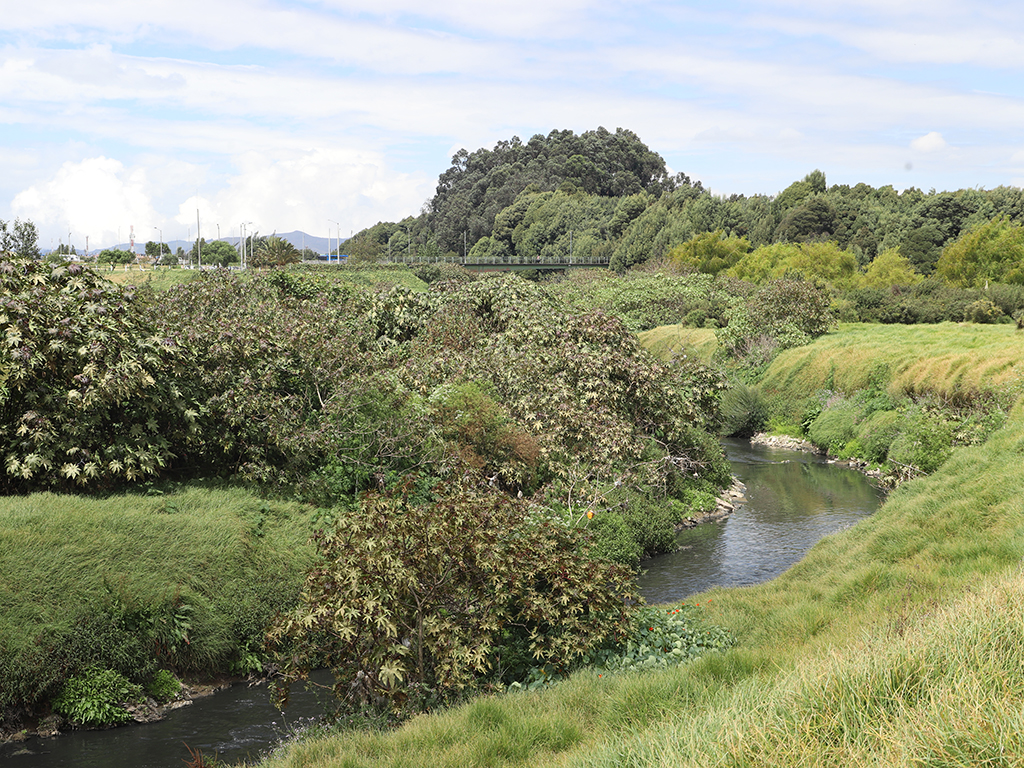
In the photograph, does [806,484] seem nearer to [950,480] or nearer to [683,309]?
[950,480]

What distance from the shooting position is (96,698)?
11945mm

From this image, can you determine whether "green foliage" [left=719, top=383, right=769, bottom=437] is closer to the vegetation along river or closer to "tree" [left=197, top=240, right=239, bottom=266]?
the vegetation along river

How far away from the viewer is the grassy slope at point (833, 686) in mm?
4840

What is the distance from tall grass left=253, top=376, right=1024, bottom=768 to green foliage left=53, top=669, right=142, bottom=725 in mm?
4676

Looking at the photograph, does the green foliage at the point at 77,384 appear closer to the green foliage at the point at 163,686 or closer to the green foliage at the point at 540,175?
the green foliage at the point at 163,686

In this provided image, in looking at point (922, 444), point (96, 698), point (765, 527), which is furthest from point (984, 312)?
point (96, 698)

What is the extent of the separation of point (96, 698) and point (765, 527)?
17.0 meters

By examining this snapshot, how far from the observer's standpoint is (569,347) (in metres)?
23.5

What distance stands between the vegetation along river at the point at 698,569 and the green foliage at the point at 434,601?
2000 millimetres

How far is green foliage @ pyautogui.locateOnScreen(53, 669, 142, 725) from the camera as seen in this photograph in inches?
464

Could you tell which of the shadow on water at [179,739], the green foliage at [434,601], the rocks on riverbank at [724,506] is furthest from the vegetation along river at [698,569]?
the green foliage at [434,601]

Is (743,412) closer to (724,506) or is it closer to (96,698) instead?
(724,506)

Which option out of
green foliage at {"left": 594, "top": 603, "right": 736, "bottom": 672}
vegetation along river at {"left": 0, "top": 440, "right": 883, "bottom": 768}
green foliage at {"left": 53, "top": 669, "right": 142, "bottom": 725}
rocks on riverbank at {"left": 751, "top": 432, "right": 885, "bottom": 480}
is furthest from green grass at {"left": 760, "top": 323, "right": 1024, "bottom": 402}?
green foliage at {"left": 53, "top": 669, "right": 142, "bottom": 725}

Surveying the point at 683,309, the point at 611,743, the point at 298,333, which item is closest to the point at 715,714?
the point at 611,743
